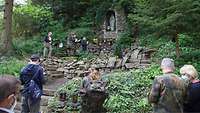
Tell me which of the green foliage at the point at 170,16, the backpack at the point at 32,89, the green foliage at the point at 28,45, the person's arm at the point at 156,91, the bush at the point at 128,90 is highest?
the green foliage at the point at 170,16

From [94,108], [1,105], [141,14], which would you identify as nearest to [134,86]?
[94,108]

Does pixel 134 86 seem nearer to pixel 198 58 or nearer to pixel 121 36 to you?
pixel 198 58

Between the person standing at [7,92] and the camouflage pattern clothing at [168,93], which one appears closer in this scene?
the person standing at [7,92]

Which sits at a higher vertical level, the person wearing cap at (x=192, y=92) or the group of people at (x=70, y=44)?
the group of people at (x=70, y=44)

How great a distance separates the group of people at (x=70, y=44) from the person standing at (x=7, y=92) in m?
21.4

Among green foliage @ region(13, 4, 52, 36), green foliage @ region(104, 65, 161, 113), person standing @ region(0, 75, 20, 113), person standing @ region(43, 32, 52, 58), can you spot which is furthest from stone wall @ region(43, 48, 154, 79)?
person standing @ region(0, 75, 20, 113)

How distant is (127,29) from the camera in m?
27.8

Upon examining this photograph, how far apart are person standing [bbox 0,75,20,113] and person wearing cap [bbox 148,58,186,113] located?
136 inches

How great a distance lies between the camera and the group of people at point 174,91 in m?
6.68

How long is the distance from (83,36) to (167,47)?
9468 millimetres

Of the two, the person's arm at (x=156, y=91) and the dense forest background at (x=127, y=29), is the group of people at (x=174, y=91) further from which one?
the dense forest background at (x=127, y=29)

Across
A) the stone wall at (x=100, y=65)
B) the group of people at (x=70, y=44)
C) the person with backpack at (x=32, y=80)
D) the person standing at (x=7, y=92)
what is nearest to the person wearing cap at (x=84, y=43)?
the group of people at (x=70, y=44)

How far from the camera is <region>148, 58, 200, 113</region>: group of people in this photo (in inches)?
263

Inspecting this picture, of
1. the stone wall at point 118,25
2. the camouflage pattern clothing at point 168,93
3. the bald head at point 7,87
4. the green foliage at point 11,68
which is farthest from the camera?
the stone wall at point 118,25
